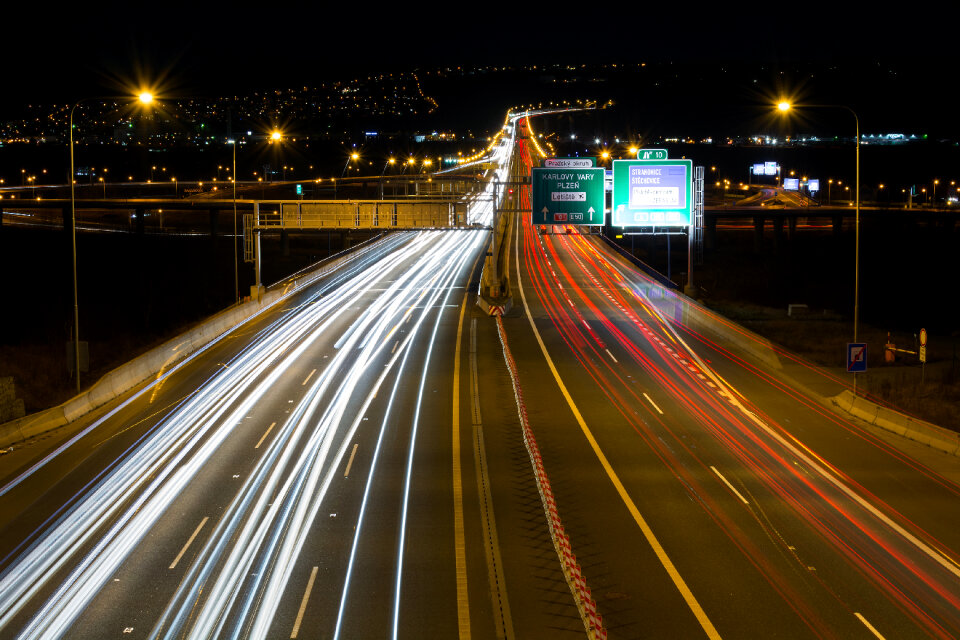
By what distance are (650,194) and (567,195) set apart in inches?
150

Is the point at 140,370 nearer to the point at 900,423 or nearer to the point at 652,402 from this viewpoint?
the point at 652,402

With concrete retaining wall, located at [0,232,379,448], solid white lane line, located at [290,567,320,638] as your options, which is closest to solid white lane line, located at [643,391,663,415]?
solid white lane line, located at [290,567,320,638]

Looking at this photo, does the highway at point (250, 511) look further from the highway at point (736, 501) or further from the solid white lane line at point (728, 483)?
the solid white lane line at point (728, 483)

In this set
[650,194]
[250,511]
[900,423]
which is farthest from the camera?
[650,194]

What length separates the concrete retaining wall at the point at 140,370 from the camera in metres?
24.1

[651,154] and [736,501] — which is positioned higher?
[651,154]

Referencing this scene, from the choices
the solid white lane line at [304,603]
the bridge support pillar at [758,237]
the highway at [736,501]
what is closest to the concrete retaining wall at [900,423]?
the highway at [736,501]

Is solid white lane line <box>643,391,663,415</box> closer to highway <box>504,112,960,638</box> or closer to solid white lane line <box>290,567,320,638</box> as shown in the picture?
highway <box>504,112,960,638</box>

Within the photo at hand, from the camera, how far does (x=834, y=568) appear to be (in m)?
14.7

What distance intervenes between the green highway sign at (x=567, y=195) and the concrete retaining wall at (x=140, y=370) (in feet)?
47.7

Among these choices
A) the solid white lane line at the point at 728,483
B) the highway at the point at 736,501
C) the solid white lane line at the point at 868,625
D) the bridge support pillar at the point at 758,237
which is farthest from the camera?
the bridge support pillar at the point at 758,237

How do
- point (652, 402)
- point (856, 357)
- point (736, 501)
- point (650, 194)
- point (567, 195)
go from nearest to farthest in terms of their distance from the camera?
point (736, 501) < point (856, 357) < point (652, 402) < point (650, 194) < point (567, 195)

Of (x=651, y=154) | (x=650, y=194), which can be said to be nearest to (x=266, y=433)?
(x=650, y=194)

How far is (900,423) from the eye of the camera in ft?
Result: 80.3
